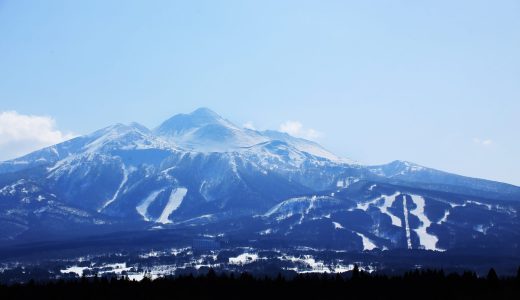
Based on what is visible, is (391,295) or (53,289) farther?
(53,289)

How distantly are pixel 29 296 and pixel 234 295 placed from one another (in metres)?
51.2

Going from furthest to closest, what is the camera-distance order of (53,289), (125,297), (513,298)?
(53,289), (125,297), (513,298)

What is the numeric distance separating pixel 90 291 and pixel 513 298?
99586 millimetres

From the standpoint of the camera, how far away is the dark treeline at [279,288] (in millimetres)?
156625

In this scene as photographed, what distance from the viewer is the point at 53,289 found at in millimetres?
174250

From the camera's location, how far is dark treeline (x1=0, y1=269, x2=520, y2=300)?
156625mm

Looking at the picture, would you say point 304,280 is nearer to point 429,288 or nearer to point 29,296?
point 429,288

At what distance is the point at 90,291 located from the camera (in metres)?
168

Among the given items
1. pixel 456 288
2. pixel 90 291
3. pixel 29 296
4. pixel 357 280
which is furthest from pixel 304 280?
pixel 29 296

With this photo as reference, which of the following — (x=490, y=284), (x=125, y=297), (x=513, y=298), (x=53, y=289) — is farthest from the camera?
(x=53, y=289)

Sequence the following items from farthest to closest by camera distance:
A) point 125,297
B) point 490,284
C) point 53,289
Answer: point 53,289, point 125,297, point 490,284

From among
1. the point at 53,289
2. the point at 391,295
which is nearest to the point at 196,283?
the point at 53,289

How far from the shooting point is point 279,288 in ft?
556

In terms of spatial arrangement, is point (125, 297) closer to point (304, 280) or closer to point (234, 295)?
point (234, 295)
